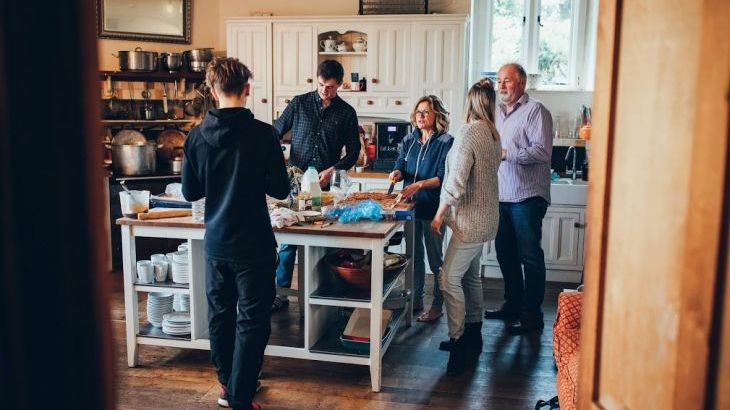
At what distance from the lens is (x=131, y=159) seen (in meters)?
5.55

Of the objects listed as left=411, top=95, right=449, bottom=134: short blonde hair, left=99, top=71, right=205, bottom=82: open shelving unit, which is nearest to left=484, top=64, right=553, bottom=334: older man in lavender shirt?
left=411, top=95, right=449, bottom=134: short blonde hair

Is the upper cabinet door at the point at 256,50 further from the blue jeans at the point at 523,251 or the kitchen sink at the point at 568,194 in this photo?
the blue jeans at the point at 523,251

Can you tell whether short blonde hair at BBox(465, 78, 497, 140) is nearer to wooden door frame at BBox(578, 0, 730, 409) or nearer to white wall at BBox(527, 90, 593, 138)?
wooden door frame at BBox(578, 0, 730, 409)

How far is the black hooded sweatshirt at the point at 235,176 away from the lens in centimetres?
256

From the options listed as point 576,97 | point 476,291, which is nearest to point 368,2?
point 576,97

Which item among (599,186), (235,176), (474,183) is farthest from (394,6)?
(599,186)

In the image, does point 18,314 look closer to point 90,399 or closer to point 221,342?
point 90,399

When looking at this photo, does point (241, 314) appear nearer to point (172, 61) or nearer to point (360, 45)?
point (360, 45)

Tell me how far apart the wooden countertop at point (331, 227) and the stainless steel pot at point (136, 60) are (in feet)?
9.55

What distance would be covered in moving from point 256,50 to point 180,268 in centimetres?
307

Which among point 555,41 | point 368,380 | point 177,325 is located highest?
point 555,41

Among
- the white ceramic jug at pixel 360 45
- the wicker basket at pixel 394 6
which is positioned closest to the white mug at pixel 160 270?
the white ceramic jug at pixel 360 45

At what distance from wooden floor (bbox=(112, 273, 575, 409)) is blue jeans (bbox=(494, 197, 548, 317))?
297 millimetres

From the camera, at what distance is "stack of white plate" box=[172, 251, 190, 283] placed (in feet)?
10.7
